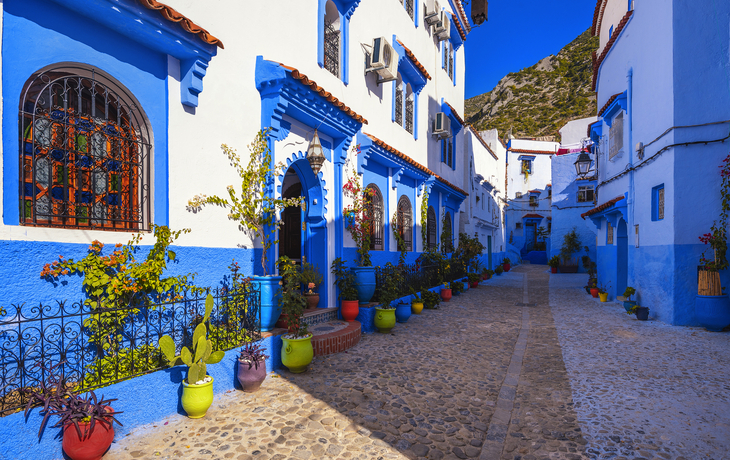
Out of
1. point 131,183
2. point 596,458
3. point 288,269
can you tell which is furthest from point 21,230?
point 596,458

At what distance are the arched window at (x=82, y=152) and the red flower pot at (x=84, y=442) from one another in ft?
5.94

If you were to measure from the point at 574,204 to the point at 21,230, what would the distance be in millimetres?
27567

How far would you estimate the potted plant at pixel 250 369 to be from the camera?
480 cm

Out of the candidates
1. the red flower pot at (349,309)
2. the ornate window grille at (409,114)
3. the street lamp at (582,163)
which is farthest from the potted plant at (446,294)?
the street lamp at (582,163)

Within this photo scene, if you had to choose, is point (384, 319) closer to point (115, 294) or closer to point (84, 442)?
point (115, 294)

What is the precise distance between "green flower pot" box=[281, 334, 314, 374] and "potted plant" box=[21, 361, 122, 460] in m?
2.31

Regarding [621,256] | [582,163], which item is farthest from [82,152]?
[582,163]

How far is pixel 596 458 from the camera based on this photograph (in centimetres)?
354

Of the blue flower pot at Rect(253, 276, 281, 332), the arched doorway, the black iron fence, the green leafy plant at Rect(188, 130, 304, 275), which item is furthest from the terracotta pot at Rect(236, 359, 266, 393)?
the arched doorway

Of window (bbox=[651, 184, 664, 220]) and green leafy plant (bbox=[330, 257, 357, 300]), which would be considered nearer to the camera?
green leafy plant (bbox=[330, 257, 357, 300])

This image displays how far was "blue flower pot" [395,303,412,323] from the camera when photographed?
359 inches

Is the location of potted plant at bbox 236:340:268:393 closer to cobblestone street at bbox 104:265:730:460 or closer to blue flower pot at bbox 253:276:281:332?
cobblestone street at bbox 104:265:730:460

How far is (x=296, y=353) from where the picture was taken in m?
5.37

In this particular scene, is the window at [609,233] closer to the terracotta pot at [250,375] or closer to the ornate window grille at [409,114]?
the ornate window grille at [409,114]
